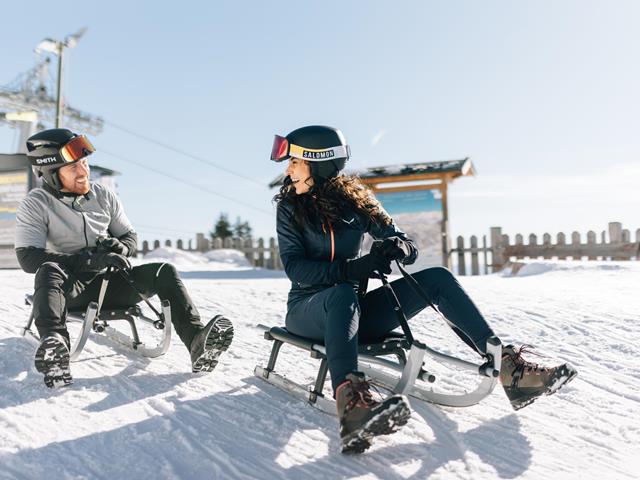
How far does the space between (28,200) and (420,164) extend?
35.8 feet

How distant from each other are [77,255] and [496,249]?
13.9 metres

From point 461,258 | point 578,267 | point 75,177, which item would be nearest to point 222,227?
point 461,258

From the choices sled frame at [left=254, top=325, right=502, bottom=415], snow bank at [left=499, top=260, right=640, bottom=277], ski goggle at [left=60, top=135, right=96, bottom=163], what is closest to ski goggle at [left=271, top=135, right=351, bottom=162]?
sled frame at [left=254, top=325, right=502, bottom=415]

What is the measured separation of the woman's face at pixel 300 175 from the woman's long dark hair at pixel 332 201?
0.03m

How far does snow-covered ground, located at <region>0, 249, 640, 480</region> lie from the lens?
2174mm

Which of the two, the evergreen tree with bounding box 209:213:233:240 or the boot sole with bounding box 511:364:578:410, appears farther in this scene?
the evergreen tree with bounding box 209:213:233:240

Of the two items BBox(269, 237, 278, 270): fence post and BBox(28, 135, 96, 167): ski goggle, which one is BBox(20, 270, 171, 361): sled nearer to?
BBox(28, 135, 96, 167): ski goggle

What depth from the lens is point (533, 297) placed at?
20.1ft

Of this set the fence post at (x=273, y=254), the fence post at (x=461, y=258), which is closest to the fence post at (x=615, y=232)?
the fence post at (x=461, y=258)

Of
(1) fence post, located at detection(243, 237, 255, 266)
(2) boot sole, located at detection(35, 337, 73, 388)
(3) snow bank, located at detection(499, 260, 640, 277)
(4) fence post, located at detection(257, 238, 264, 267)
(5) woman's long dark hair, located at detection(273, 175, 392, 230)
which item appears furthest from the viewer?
(1) fence post, located at detection(243, 237, 255, 266)

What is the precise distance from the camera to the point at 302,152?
284 centimetres

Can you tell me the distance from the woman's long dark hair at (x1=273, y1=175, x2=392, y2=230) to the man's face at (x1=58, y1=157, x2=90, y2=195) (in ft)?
4.93

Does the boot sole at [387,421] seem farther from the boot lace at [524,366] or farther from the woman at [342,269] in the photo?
the boot lace at [524,366]

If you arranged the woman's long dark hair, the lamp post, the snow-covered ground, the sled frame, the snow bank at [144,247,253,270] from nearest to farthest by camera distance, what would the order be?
the snow-covered ground
the sled frame
the woman's long dark hair
the lamp post
the snow bank at [144,247,253,270]
